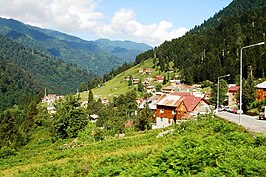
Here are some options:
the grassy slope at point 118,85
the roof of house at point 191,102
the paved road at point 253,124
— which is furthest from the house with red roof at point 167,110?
the grassy slope at point 118,85

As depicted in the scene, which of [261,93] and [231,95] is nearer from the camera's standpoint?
[261,93]

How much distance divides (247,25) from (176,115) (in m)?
104

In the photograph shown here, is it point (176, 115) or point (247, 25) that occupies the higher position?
point (247, 25)

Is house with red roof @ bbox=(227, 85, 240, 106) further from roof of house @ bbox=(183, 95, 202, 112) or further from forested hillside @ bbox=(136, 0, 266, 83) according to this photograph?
roof of house @ bbox=(183, 95, 202, 112)

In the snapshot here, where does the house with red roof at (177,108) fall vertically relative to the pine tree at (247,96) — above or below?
below

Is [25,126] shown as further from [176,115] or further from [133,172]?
[133,172]

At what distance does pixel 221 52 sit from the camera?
12256 centimetres

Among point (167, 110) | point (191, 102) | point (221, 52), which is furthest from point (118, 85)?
point (191, 102)

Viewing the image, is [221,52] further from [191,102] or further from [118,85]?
[191,102]

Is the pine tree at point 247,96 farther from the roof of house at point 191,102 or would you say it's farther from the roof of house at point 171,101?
the roof of house at point 171,101

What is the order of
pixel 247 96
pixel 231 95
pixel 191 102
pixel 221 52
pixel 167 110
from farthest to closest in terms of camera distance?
pixel 221 52, pixel 231 95, pixel 167 110, pixel 191 102, pixel 247 96

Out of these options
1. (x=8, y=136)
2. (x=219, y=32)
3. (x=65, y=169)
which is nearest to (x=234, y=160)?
(x=65, y=169)

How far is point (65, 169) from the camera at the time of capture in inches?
806

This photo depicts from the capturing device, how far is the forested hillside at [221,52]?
92.6m
